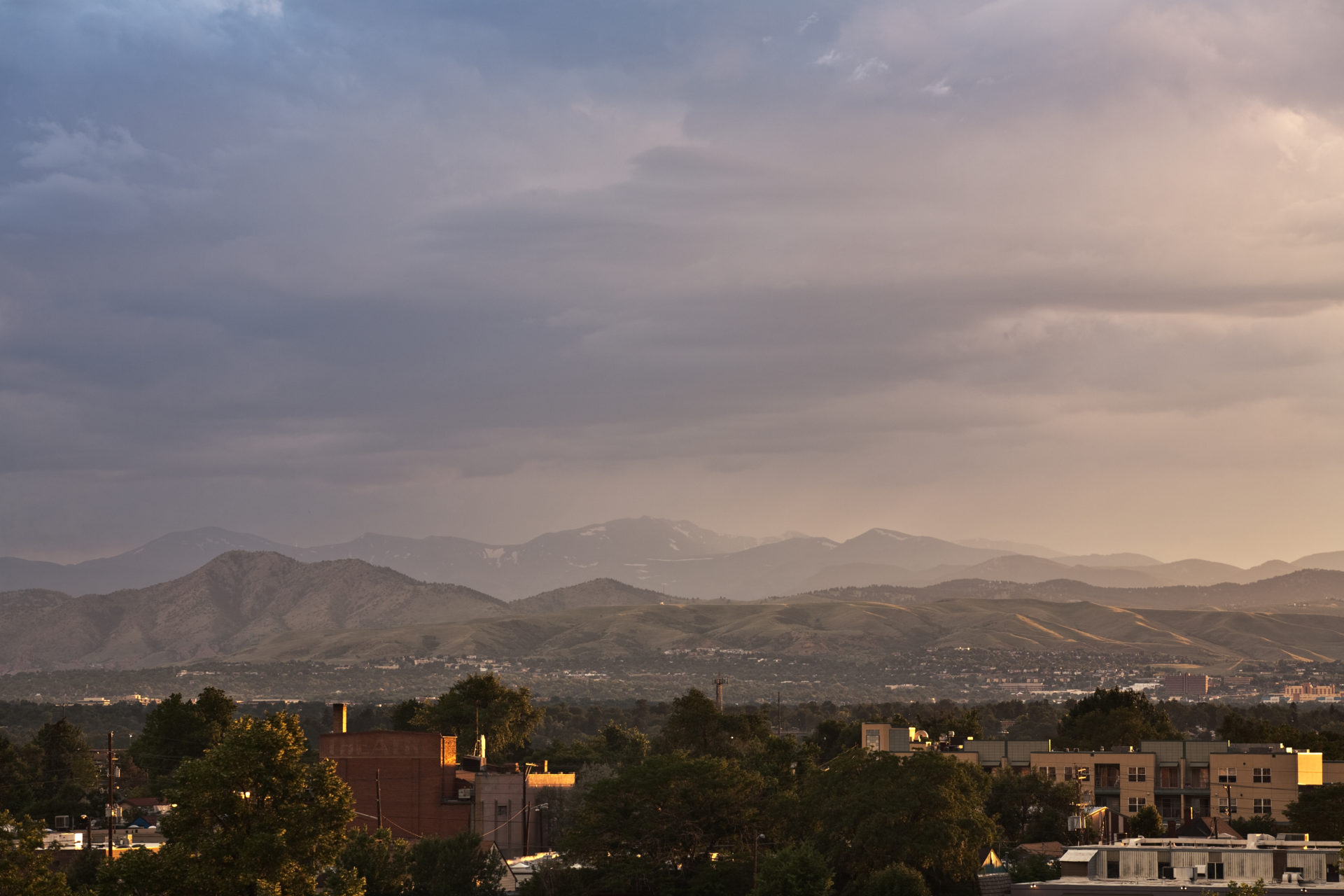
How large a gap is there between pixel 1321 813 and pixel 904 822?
39477mm

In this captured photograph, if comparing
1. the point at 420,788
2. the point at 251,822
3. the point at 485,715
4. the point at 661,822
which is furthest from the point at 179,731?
the point at 251,822

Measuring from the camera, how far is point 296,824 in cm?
6869

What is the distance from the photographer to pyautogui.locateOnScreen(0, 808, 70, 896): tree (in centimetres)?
6531

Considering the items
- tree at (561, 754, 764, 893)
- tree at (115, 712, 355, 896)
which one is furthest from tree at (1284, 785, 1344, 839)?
tree at (115, 712, 355, 896)

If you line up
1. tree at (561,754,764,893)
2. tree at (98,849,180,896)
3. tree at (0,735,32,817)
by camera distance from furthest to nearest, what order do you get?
tree at (0,735,32,817) < tree at (561,754,764,893) < tree at (98,849,180,896)

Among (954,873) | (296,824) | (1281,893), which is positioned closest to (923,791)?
(954,873)

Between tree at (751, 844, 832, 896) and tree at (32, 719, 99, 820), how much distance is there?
86.7m

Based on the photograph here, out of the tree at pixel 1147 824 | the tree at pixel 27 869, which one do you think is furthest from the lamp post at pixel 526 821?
the tree at pixel 27 869

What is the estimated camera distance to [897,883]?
100812 millimetres

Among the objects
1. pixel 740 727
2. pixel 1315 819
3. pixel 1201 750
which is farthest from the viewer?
pixel 740 727

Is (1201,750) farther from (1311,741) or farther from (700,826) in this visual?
(700,826)

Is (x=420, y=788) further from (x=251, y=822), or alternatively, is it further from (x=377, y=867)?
(x=251, y=822)

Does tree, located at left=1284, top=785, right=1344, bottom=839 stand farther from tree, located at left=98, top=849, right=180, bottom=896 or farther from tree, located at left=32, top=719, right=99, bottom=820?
tree, located at left=32, top=719, right=99, bottom=820

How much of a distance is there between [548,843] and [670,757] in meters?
29.1
